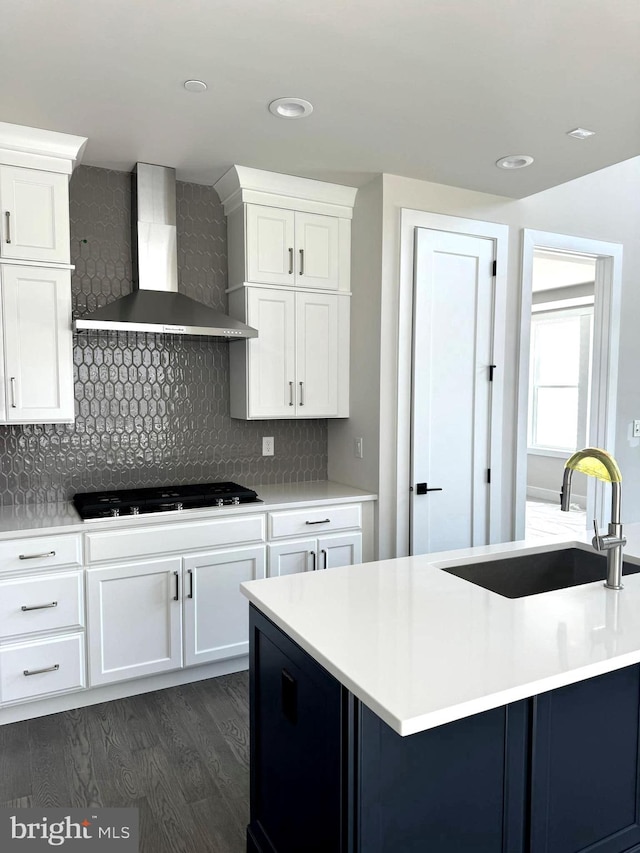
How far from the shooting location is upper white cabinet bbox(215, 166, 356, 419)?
337cm

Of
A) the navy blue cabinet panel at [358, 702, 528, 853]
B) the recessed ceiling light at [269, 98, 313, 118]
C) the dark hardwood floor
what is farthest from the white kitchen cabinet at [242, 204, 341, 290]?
the navy blue cabinet panel at [358, 702, 528, 853]

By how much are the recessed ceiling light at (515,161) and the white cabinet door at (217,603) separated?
2403mm

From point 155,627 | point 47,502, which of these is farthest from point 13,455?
point 155,627

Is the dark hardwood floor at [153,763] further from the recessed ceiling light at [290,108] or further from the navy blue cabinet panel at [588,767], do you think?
the recessed ceiling light at [290,108]

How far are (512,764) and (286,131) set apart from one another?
264 centimetres

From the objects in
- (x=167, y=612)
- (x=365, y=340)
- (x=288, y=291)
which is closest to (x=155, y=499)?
(x=167, y=612)

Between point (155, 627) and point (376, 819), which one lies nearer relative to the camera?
point (376, 819)

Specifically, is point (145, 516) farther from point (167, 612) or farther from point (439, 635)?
point (439, 635)

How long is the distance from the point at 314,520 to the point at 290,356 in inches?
37.6

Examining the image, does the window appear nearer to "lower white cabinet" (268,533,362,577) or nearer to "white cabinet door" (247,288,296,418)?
"lower white cabinet" (268,533,362,577)

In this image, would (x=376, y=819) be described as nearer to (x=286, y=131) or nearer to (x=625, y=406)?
(x=286, y=131)

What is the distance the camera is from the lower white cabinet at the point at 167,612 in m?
2.82

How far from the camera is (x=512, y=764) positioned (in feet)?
4.88

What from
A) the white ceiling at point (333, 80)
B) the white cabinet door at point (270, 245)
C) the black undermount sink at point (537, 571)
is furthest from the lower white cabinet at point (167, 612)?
the white ceiling at point (333, 80)
